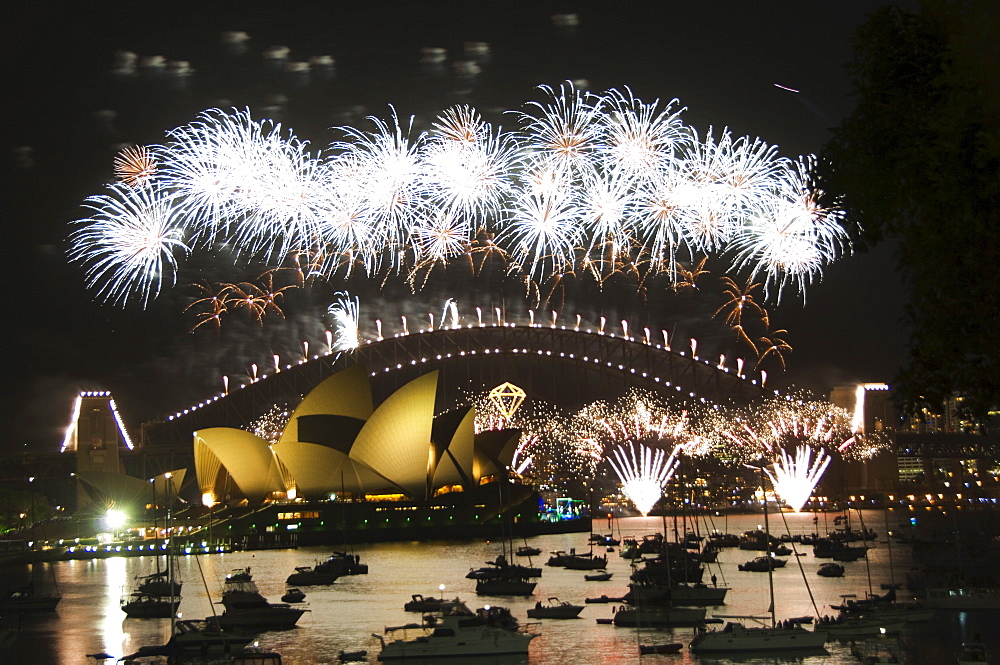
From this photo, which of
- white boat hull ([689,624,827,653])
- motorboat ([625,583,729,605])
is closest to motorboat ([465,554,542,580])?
motorboat ([625,583,729,605])

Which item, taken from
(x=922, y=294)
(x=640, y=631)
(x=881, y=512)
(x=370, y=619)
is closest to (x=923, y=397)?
(x=922, y=294)

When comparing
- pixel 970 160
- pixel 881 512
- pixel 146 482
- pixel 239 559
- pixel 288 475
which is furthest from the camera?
pixel 881 512

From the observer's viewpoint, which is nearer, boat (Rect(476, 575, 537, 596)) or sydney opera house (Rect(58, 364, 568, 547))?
boat (Rect(476, 575, 537, 596))

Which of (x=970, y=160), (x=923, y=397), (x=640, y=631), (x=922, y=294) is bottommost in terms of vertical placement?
(x=640, y=631)

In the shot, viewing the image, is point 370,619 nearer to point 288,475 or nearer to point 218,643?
point 218,643

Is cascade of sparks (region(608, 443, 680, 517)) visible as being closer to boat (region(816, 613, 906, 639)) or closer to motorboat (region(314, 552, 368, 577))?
motorboat (region(314, 552, 368, 577))
